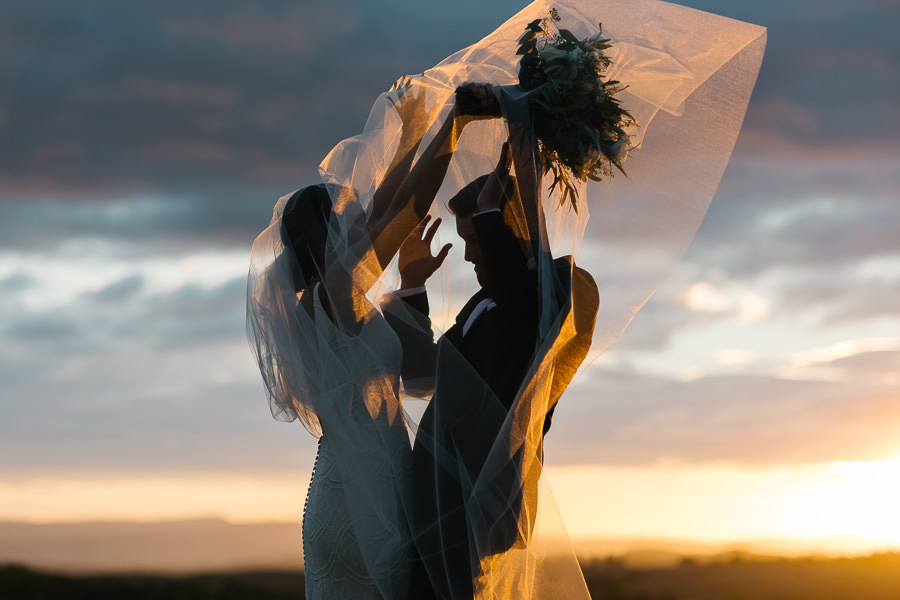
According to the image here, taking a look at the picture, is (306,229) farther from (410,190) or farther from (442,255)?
(442,255)

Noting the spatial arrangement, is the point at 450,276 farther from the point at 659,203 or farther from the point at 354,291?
the point at 659,203

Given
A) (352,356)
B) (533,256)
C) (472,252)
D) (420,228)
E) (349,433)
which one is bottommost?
(349,433)

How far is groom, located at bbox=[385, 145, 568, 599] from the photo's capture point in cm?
277

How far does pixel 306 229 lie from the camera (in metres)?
2.98

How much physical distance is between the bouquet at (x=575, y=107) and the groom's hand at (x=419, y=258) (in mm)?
558

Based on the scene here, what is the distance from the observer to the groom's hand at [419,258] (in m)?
3.24

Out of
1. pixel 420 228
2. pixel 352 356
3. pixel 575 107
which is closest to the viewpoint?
pixel 575 107

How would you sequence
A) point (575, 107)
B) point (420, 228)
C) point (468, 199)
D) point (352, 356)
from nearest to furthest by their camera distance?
point (575, 107)
point (352, 356)
point (468, 199)
point (420, 228)

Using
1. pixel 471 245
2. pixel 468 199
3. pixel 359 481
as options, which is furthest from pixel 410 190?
pixel 359 481

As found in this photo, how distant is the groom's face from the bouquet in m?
0.38

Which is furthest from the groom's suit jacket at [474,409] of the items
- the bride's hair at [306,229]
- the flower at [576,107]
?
the bride's hair at [306,229]

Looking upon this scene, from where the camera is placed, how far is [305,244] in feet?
9.81

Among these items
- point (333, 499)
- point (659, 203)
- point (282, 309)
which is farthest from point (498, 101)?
point (333, 499)

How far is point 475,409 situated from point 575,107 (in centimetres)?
111
